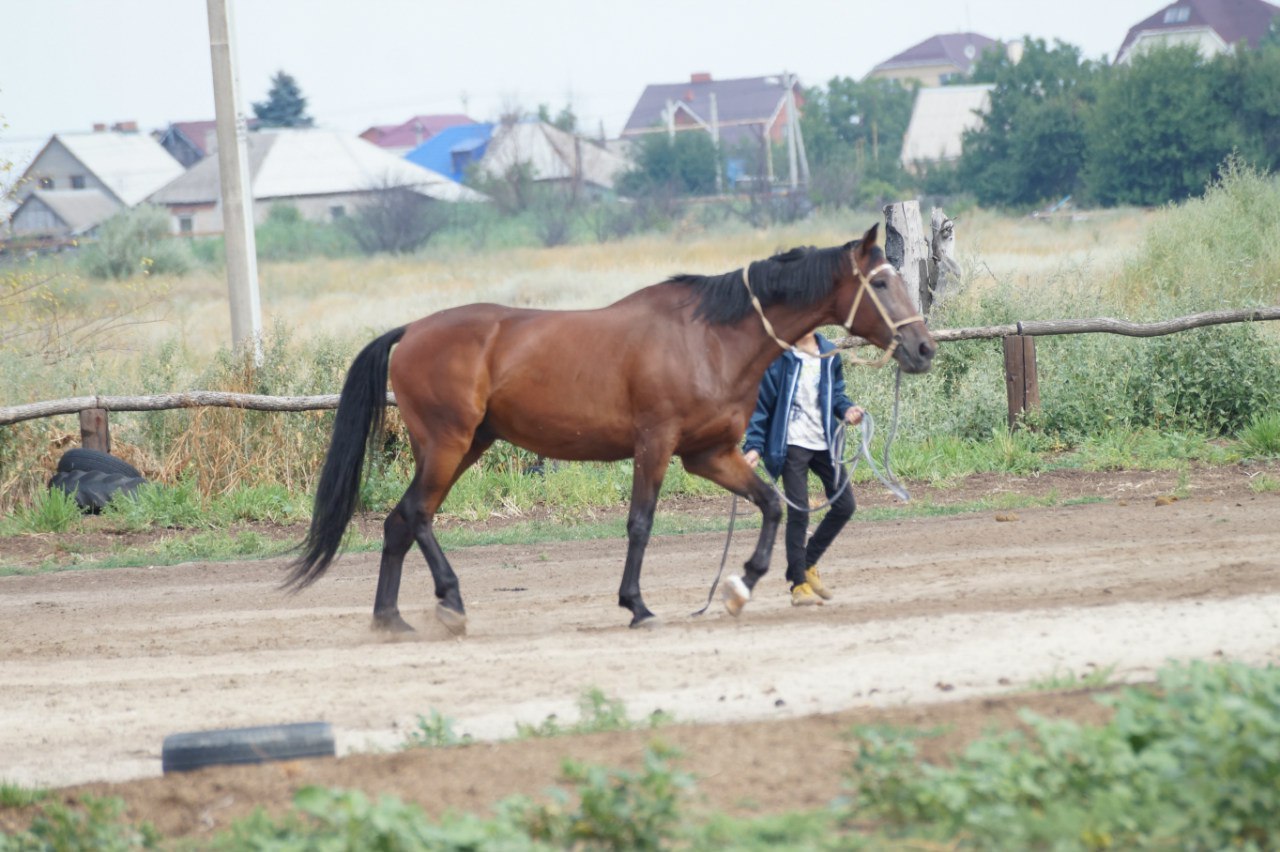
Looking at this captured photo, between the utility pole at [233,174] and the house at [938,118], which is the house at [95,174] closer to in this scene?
the house at [938,118]

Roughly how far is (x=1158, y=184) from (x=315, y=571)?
156 ft

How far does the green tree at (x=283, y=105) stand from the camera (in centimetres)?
11119

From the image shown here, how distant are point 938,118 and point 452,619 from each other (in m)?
82.3

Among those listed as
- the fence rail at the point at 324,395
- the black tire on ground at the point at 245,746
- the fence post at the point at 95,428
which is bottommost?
the black tire on ground at the point at 245,746

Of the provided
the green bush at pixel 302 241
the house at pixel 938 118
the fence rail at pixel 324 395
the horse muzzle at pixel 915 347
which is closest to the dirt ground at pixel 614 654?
the horse muzzle at pixel 915 347

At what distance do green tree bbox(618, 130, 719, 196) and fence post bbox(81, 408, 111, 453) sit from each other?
65.1 meters

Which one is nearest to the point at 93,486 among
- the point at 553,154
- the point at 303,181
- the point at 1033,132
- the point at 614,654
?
the point at 614,654

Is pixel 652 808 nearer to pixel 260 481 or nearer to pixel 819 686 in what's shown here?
pixel 819 686

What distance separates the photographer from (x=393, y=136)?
438 ft

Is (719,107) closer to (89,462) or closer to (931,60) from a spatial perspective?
(931,60)

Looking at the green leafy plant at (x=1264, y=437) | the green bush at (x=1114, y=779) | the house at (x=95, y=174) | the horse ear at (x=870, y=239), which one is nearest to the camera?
the green bush at (x=1114, y=779)

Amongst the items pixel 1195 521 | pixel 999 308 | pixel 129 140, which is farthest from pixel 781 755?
pixel 129 140

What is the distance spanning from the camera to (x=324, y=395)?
13.0 metres

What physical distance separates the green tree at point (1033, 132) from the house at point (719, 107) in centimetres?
4052
